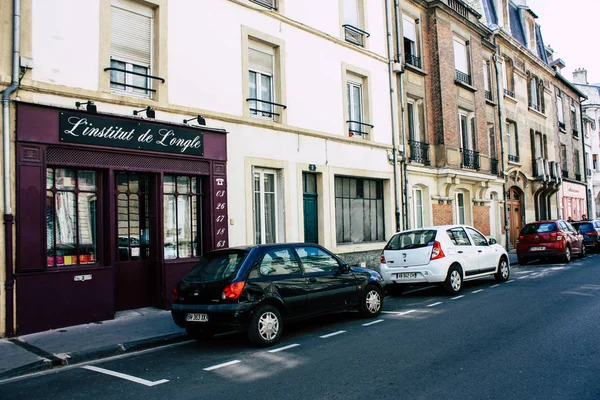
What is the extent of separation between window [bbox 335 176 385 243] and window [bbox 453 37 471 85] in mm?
7500

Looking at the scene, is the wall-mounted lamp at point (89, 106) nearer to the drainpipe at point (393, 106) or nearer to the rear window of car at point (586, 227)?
the drainpipe at point (393, 106)

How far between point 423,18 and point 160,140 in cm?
1342

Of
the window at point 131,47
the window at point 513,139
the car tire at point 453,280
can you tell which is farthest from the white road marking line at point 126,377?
the window at point 513,139

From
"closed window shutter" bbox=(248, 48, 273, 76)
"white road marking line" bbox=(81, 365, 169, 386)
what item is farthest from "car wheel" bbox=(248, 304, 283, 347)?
"closed window shutter" bbox=(248, 48, 273, 76)

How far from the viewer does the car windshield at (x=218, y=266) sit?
291 inches

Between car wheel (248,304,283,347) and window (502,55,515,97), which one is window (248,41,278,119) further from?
window (502,55,515,97)

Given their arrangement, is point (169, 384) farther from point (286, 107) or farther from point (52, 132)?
point (286, 107)

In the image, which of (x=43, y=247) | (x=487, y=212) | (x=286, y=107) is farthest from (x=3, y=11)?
(x=487, y=212)

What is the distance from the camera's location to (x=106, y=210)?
32.1ft

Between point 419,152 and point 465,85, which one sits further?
point 465,85

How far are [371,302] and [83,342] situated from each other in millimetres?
4855

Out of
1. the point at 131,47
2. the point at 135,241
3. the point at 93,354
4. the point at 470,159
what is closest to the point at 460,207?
the point at 470,159

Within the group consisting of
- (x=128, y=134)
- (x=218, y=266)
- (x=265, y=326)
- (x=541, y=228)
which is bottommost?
(x=265, y=326)

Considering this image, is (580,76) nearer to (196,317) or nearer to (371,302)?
(371,302)
